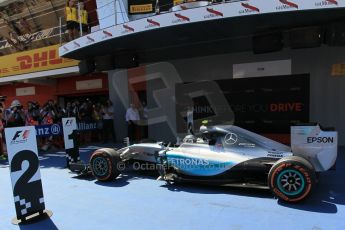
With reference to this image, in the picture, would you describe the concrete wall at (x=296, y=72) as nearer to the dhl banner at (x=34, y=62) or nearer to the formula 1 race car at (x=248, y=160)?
the dhl banner at (x=34, y=62)

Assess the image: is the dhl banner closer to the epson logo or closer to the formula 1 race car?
the formula 1 race car

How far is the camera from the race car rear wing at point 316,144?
15.9 ft

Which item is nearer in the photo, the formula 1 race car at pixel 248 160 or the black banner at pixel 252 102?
the formula 1 race car at pixel 248 160

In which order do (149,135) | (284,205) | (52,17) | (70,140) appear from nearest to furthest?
1. (284,205)
2. (70,140)
3. (149,135)
4. (52,17)

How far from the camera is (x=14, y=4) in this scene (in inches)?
716

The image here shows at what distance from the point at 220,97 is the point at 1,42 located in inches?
579

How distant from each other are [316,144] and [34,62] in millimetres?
12585

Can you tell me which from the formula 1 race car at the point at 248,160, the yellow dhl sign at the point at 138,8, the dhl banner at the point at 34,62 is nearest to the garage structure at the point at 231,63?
the yellow dhl sign at the point at 138,8

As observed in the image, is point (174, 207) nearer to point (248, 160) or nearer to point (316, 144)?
point (248, 160)

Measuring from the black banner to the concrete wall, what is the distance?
24cm

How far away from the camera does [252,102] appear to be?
410 inches

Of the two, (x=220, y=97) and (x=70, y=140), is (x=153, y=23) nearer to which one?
(x=70, y=140)

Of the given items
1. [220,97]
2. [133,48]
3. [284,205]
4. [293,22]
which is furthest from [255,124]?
[284,205]

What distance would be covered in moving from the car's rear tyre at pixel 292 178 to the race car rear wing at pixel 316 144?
40cm
